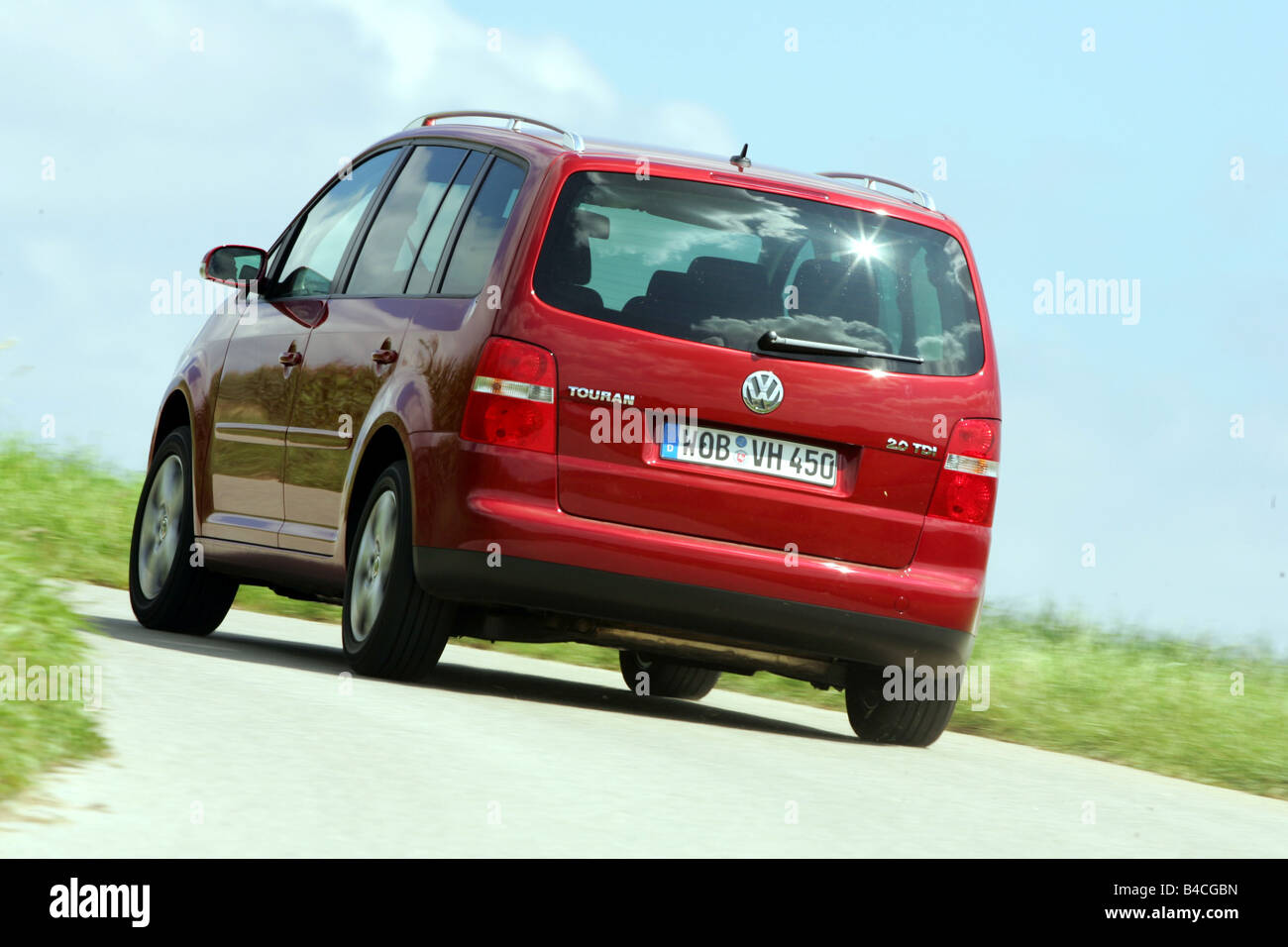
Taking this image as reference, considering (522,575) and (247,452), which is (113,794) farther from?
(247,452)

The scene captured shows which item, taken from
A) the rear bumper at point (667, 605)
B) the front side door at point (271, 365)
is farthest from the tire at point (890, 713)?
the front side door at point (271, 365)

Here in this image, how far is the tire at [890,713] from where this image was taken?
28.9 ft

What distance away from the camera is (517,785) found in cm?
622

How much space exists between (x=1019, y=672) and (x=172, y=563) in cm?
487

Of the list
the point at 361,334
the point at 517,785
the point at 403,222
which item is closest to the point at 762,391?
the point at 361,334

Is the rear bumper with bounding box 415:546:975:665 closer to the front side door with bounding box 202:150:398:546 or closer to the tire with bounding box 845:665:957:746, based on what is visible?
the tire with bounding box 845:665:957:746

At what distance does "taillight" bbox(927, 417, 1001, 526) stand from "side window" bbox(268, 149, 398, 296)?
2.83 meters

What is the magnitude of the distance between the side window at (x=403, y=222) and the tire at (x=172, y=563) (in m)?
1.69

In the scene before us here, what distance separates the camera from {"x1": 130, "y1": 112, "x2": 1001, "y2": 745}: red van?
794 centimetres

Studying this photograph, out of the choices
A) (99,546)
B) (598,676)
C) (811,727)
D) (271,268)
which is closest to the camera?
(811,727)

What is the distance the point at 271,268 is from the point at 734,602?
3.42 m
